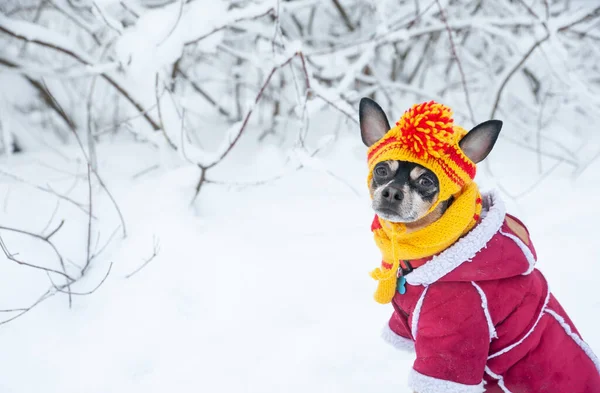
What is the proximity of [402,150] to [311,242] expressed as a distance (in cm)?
121

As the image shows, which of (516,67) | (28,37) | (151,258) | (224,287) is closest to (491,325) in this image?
(224,287)

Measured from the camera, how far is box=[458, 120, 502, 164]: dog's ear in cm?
138

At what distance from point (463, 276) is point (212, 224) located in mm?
1505

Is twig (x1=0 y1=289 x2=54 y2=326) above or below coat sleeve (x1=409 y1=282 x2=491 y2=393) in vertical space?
above

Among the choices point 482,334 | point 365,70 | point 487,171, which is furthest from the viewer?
point 365,70

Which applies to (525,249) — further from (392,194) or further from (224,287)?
(224,287)

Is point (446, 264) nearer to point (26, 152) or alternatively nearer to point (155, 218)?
point (155, 218)

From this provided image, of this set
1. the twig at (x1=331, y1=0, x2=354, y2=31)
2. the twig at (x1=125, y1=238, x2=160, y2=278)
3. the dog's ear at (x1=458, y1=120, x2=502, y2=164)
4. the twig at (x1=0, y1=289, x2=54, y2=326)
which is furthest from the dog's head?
the twig at (x1=331, y1=0, x2=354, y2=31)

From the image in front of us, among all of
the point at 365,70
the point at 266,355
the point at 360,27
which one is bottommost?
the point at 266,355

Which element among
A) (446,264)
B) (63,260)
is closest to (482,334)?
(446,264)

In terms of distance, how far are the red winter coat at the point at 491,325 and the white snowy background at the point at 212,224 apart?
1.67 ft

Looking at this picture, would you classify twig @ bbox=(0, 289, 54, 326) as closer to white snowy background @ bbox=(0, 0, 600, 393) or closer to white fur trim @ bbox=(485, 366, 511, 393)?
white snowy background @ bbox=(0, 0, 600, 393)

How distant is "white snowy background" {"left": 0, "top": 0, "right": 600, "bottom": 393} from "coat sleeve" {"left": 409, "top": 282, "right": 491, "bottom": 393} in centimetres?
51

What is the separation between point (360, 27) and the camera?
4125 millimetres
